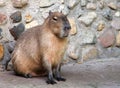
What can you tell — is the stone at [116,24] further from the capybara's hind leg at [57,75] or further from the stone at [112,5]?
the capybara's hind leg at [57,75]

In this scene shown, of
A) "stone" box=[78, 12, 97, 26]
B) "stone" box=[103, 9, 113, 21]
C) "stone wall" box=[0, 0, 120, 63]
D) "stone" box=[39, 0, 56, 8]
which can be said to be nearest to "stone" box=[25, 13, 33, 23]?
"stone wall" box=[0, 0, 120, 63]

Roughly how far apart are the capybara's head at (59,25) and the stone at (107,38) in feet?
5.17

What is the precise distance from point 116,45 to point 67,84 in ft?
6.03

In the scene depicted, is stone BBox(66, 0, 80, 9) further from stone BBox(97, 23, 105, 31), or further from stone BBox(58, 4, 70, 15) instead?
stone BBox(97, 23, 105, 31)

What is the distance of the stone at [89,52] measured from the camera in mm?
6064

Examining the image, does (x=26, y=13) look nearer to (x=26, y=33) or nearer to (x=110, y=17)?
Answer: (x=26, y=33)

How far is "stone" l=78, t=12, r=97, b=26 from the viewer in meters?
6.07

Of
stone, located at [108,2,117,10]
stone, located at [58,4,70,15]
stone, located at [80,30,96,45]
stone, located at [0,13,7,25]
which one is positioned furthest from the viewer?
stone, located at [108,2,117,10]

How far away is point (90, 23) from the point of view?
6113 mm

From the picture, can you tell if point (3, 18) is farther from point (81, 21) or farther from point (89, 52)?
point (89, 52)

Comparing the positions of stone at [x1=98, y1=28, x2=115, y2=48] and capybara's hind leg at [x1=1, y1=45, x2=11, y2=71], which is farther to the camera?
stone at [x1=98, y1=28, x2=115, y2=48]

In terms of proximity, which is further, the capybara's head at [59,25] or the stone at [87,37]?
the stone at [87,37]

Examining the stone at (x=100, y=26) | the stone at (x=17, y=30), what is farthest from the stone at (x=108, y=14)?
the stone at (x=17, y=30)

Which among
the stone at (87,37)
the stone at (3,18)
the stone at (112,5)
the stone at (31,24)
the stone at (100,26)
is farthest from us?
the stone at (112,5)
